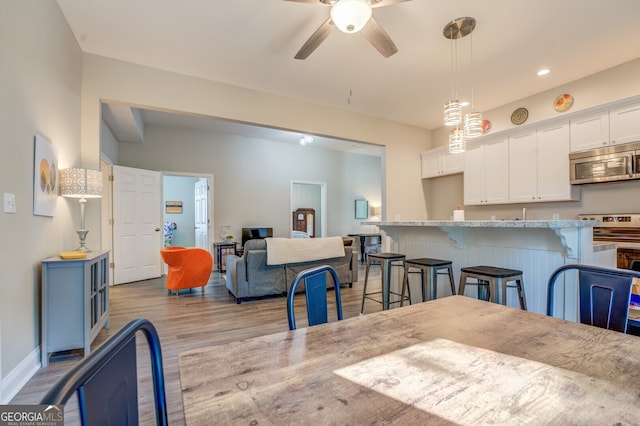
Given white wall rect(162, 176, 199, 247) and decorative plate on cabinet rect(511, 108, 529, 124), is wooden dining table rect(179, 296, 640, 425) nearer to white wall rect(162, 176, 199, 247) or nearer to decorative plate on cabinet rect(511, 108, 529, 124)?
decorative plate on cabinet rect(511, 108, 529, 124)

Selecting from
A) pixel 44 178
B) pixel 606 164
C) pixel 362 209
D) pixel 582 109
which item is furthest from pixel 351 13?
pixel 362 209

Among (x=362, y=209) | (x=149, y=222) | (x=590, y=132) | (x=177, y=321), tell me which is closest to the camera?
(x=177, y=321)

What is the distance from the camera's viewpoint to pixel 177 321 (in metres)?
3.32

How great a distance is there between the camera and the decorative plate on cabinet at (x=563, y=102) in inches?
151

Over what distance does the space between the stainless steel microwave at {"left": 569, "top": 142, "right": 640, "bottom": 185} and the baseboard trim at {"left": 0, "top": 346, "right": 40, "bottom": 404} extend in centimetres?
517

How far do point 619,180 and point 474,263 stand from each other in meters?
2.01

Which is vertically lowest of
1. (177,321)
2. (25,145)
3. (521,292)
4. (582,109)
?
(177,321)

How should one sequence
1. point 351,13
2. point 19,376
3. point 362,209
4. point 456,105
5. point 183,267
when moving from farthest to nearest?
point 362,209 → point 183,267 → point 456,105 → point 19,376 → point 351,13

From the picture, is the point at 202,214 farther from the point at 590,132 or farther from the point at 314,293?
the point at 590,132

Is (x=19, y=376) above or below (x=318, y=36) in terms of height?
below

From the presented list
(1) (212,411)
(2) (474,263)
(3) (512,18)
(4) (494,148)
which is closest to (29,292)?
(1) (212,411)

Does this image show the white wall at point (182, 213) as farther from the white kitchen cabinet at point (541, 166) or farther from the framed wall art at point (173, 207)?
the white kitchen cabinet at point (541, 166)

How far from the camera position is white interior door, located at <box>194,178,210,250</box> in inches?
263

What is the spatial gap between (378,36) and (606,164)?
300 centimetres
